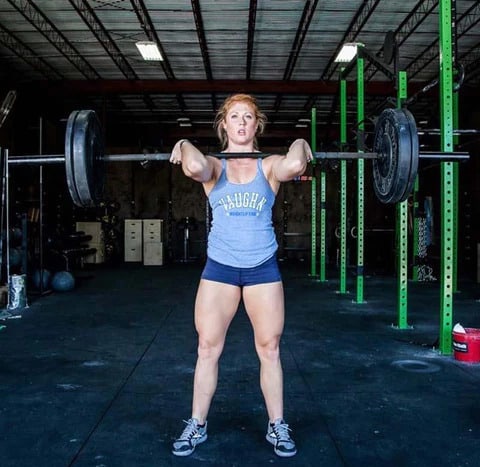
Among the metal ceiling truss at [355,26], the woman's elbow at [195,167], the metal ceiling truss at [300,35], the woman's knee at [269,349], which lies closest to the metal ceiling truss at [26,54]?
the metal ceiling truss at [300,35]

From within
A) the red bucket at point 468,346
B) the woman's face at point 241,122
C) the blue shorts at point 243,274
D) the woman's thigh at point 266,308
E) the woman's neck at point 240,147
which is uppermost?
the woman's face at point 241,122

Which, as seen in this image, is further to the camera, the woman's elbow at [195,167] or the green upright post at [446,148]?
the green upright post at [446,148]

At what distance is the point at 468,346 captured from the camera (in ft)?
9.86

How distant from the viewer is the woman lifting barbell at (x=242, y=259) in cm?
177

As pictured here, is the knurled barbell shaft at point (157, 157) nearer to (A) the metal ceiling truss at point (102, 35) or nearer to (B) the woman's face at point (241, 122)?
(B) the woman's face at point (241, 122)

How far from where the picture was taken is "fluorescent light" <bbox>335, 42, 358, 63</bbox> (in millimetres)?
7252

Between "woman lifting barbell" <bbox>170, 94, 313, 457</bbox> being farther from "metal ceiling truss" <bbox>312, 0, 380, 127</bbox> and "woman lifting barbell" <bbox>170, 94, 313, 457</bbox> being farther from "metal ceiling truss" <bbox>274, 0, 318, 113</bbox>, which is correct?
"metal ceiling truss" <bbox>312, 0, 380, 127</bbox>

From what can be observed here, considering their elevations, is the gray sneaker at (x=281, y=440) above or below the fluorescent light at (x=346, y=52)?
below

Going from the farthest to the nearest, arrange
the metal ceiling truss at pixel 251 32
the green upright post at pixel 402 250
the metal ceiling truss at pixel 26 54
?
the metal ceiling truss at pixel 26 54
the metal ceiling truss at pixel 251 32
the green upright post at pixel 402 250

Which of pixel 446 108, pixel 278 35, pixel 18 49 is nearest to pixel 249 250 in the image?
pixel 446 108

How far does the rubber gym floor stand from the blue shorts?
22.7 inches

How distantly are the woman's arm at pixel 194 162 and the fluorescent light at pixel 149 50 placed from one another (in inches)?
237

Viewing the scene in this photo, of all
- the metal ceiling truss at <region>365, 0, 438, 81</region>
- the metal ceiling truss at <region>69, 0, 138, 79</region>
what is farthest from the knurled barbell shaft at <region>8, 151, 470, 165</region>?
the metal ceiling truss at <region>69, 0, 138, 79</region>

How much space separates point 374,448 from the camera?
6.13 feet
